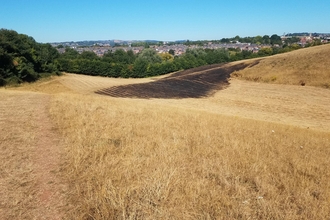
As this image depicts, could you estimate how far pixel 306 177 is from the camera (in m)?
5.68

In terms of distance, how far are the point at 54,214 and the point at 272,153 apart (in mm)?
6654

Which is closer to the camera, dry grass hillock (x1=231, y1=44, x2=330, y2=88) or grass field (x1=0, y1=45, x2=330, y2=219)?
grass field (x1=0, y1=45, x2=330, y2=219)

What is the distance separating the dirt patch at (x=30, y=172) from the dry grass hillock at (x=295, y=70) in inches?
1502

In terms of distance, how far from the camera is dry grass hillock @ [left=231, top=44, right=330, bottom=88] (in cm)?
3706

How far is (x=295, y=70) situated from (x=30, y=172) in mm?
46255

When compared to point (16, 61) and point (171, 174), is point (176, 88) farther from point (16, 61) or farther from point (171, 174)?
point (171, 174)

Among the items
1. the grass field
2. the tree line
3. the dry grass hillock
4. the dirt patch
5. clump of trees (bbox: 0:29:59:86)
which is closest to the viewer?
the dirt patch

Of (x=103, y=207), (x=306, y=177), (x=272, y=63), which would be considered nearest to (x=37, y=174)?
(x=103, y=207)

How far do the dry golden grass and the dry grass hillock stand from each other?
3406 cm

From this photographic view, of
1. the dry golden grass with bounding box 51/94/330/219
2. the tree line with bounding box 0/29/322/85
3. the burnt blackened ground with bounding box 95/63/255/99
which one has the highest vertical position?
the tree line with bounding box 0/29/322/85

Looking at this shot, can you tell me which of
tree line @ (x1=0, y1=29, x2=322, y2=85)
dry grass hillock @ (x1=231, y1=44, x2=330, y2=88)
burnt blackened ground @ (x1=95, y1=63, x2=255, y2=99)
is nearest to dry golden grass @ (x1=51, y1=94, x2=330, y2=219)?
burnt blackened ground @ (x1=95, y1=63, x2=255, y2=99)

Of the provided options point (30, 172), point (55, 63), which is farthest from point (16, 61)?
point (30, 172)

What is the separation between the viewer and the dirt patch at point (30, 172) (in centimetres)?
378

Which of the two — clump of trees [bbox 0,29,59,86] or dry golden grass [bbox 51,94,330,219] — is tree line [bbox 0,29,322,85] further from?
dry golden grass [bbox 51,94,330,219]
